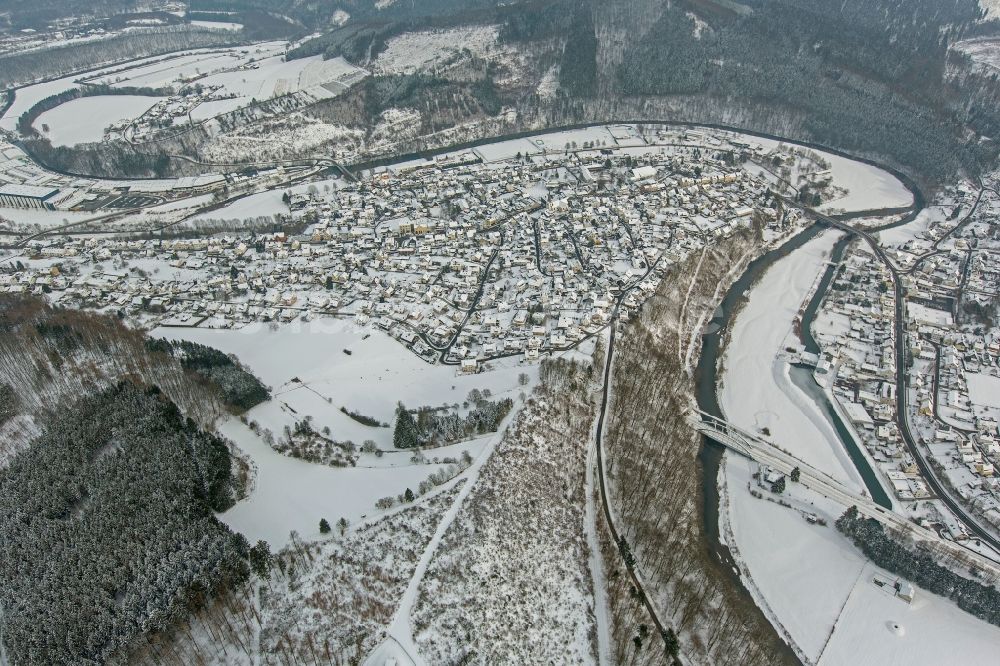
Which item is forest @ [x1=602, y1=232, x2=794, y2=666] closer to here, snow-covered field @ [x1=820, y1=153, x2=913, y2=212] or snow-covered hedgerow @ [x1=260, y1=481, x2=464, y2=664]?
snow-covered hedgerow @ [x1=260, y1=481, x2=464, y2=664]

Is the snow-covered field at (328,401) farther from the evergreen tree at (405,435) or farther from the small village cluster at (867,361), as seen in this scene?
the small village cluster at (867,361)

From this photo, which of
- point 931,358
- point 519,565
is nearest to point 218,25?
point 519,565

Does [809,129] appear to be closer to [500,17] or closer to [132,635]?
[500,17]

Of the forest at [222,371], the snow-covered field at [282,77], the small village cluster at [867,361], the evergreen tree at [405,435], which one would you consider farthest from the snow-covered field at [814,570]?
the snow-covered field at [282,77]

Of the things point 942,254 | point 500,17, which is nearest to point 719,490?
point 942,254

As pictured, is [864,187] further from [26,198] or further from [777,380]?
[26,198]

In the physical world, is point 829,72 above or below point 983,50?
below
